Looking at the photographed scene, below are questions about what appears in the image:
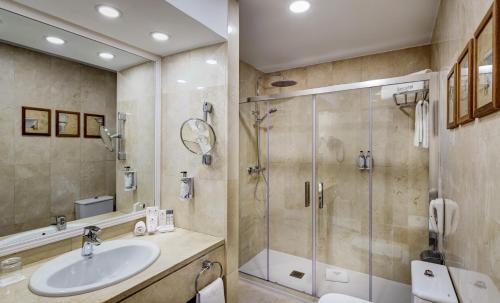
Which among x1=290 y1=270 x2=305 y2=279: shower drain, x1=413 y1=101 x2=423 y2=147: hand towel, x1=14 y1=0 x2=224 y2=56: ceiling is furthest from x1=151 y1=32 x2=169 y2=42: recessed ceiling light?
x1=290 y1=270 x2=305 y2=279: shower drain

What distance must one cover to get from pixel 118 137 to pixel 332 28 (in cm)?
197

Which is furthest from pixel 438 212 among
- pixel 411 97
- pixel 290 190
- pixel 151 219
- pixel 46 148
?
pixel 46 148

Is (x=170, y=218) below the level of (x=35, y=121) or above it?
below

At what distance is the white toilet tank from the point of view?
152 centimetres

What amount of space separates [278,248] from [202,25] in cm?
249

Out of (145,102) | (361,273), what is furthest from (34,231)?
(361,273)

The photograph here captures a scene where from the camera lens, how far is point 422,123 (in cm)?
197

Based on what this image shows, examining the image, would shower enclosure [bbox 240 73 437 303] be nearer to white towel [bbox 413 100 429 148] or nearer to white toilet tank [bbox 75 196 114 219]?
white towel [bbox 413 100 429 148]

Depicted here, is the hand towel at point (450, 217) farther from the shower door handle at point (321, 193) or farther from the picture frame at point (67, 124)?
the picture frame at point (67, 124)

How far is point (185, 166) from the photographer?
6.02 feet

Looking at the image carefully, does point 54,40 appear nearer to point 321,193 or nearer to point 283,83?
point 283,83

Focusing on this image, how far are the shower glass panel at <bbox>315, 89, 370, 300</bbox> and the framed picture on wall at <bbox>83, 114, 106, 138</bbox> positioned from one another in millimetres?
1956

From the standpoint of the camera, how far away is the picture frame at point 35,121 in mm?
1303

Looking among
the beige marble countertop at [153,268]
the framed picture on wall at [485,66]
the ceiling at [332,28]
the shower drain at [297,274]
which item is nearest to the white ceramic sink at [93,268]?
the beige marble countertop at [153,268]
